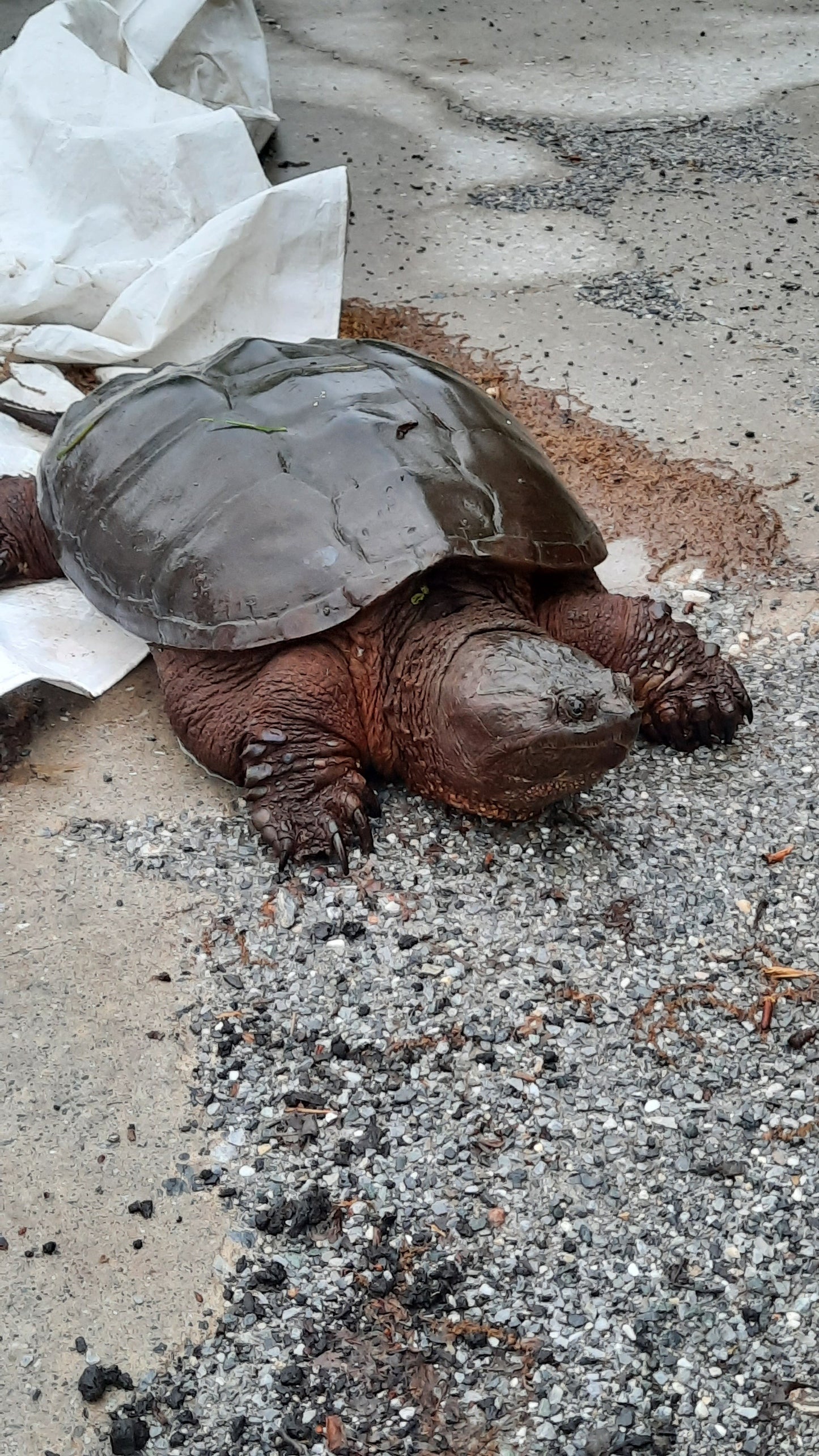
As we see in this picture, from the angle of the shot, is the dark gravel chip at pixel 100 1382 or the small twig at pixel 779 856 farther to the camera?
the small twig at pixel 779 856

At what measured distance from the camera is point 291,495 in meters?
3.01

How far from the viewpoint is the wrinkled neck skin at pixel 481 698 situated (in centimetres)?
267

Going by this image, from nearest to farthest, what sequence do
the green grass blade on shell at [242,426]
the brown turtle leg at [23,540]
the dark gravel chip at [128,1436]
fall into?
the dark gravel chip at [128,1436] → the green grass blade on shell at [242,426] → the brown turtle leg at [23,540]

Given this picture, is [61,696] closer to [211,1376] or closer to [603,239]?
[211,1376]

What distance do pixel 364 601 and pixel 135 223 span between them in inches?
104

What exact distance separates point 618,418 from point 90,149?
2.17 m

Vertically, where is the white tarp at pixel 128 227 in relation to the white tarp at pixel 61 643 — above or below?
above

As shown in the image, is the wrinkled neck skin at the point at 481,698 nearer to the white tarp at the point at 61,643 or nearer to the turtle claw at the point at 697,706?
the turtle claw at the point at 697,706

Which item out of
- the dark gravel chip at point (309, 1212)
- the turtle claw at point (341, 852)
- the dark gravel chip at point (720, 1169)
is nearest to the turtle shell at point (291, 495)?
the turtle claw at point (341, 852)

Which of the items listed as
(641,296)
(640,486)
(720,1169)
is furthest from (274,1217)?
(641,296)

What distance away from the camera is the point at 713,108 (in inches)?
284

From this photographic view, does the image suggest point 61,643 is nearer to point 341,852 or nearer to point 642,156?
point 341,852

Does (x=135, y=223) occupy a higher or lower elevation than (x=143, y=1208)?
higher

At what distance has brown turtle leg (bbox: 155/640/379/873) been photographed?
287cm
